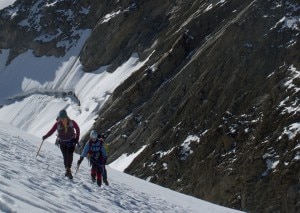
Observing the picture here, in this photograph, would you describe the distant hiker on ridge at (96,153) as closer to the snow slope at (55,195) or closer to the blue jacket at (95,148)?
the blue jacket at (95,148)

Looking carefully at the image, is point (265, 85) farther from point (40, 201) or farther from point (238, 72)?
point (40, 201)

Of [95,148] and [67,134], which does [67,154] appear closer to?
[67,134]

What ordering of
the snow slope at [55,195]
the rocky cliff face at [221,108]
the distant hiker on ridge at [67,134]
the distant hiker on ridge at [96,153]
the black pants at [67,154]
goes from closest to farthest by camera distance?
the snow slope at [55,195] → the distant hiker on ridge at [67,134] → the black pants at [67,154] → the distant hiker on ridge at [96,153] → the rocky cliff face at [221,108]

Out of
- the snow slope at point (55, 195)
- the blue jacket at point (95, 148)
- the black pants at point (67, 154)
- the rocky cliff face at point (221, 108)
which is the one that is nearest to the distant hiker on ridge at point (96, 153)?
the blue jacket at point (95, 148)

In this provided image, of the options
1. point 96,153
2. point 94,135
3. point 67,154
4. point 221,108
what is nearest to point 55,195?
point 67,154

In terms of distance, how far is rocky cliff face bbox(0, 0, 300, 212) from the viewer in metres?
41.5

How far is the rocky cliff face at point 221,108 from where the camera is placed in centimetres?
4147

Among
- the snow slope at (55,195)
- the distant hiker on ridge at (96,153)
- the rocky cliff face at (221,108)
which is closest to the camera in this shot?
the snow slope at (55,195)

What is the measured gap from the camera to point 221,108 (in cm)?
4875

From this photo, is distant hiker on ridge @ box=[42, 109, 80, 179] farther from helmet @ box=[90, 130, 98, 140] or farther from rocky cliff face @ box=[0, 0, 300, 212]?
rocky cliff face @ box=[0, 0, 300, 212]

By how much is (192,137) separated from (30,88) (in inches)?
1966

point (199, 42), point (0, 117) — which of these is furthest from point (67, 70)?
point (199, 42)

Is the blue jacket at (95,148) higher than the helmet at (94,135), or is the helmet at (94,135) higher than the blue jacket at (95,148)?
the helmet at (94,135)

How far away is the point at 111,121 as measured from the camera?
2462 inches
